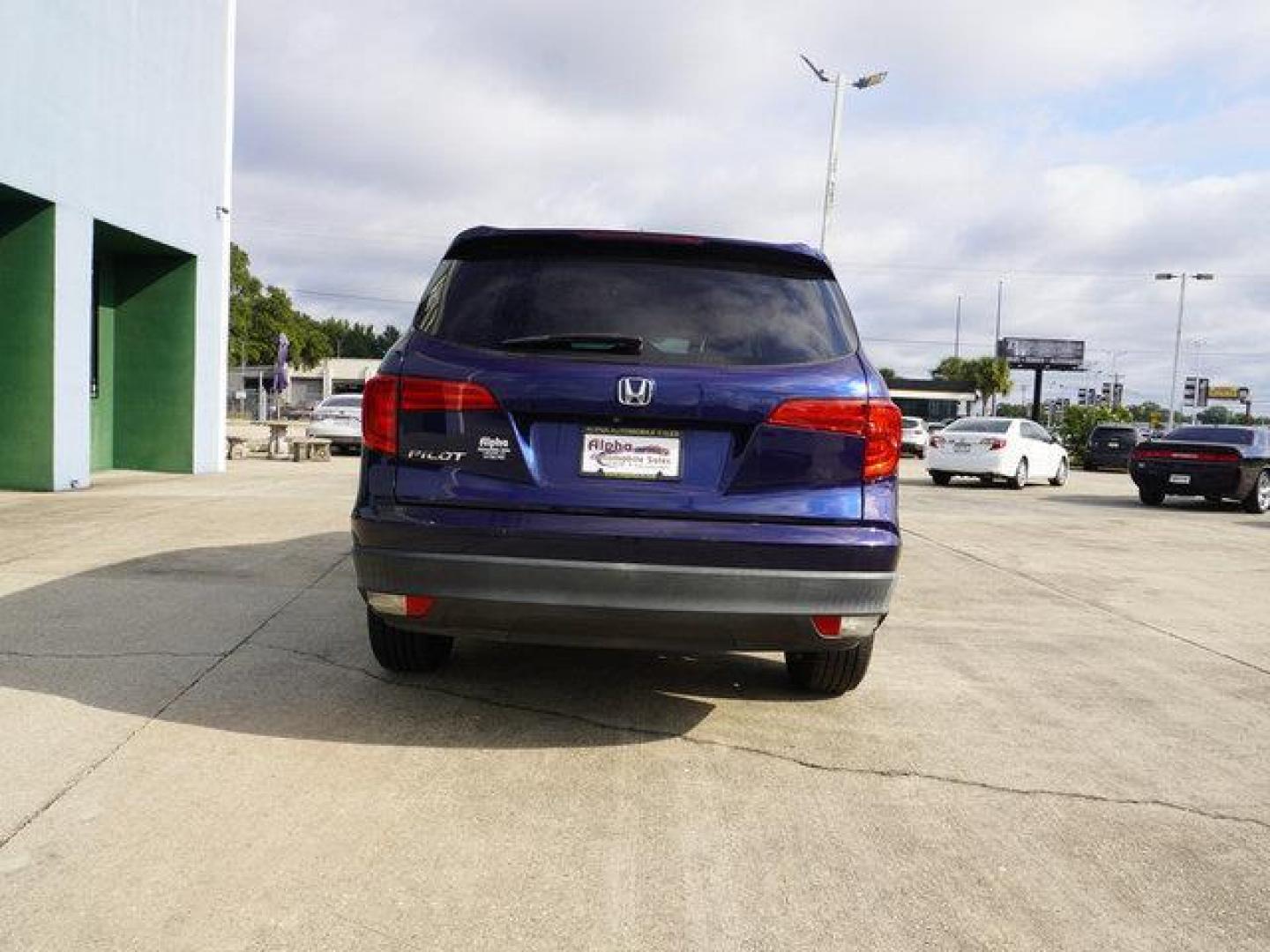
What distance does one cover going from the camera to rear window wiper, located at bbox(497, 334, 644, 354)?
145 inches

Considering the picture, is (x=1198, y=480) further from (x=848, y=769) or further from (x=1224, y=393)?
(x=1224, y=393)

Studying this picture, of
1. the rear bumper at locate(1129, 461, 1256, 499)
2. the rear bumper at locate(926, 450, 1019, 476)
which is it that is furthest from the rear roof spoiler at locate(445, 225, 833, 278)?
the rear bumper at locate(926, 450, 1019, 476)

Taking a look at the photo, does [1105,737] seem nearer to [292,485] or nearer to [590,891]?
[590,891]

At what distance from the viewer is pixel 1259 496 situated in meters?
17.4

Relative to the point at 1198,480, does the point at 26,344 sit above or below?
above

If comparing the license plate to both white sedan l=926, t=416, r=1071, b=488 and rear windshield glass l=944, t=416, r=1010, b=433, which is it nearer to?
white sedan l=926, t=416, r=1071, b=488

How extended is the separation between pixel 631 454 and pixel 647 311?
0.54 metres

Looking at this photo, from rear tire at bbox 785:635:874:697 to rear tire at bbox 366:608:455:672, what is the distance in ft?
5.01

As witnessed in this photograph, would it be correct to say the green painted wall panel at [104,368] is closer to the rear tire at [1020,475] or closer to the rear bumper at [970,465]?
the rear bumper at [970,465]

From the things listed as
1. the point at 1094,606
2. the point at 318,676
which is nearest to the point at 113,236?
the point at 318,676

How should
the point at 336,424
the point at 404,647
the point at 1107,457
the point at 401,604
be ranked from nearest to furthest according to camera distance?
the point at 401,604 < the point at 404,647 < the point at 336,424 < the point at 1107,457

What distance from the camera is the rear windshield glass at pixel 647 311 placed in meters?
3.73

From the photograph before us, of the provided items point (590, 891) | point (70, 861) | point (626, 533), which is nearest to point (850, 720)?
point (626, 533)

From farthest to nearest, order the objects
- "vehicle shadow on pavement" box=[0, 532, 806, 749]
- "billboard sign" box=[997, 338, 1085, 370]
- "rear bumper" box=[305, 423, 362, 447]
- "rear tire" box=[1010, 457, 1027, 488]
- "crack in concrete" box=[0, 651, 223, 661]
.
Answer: "billboard sign" box=[997, 338, 1085, 370]
"rear bumper" box=[305, 423, 362, 447]
"rear tire" box=[1010, 457, 1027, 488]
"crack in concrete" box=[0, 651, 223, 661]
"vehicle shadow on pavement" box=[0, 532, 806, 749]
